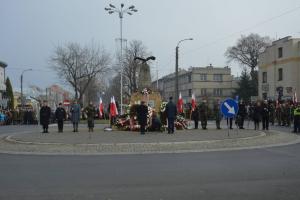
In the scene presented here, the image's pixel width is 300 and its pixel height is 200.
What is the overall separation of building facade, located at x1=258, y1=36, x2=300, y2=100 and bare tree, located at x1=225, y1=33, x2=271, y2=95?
19661 millimetres

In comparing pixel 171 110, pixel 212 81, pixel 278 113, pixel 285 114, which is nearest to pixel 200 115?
pixel 171 110

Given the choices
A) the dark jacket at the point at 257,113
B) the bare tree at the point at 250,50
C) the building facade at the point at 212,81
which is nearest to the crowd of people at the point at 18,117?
the dark jacket at the point at 257,113

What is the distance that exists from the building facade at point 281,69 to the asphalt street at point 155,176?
46.8 meters

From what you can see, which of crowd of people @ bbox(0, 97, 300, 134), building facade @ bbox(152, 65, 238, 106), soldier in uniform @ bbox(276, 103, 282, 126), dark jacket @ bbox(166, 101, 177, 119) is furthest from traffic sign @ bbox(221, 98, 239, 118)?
building facade @ bbox(152, 65, 238, 106)

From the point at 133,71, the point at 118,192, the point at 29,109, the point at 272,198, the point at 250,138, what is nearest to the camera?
the point at 272,198

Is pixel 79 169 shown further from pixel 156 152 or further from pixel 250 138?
pixel 250 138

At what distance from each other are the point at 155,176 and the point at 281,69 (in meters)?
58.5

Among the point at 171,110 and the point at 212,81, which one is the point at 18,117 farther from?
the point at 212,81

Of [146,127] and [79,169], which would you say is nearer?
[79,169]

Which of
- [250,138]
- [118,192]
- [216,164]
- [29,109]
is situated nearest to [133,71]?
[29,109]

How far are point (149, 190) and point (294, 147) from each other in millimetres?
A: 10311

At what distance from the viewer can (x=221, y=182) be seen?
1052 cm

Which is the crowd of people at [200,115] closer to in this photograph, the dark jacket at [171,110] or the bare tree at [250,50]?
the dark jacket at [171,110]

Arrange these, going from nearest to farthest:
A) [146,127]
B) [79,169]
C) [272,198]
Answer: [272,198] < [79,169] < [146,127]
